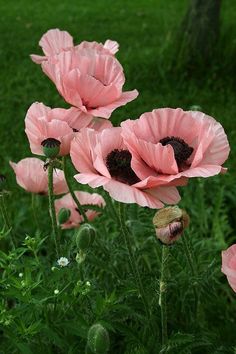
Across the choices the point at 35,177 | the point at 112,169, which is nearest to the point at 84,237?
the point at 112,169

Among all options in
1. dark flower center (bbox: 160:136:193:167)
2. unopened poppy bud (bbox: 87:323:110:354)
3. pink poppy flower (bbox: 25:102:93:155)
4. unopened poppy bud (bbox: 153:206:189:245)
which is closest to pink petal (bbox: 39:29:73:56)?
pink poppy flower (bbox: 25:102:93:155)

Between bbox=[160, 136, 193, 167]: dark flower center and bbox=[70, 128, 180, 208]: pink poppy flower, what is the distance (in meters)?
0.06

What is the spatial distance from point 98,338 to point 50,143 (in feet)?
1.39

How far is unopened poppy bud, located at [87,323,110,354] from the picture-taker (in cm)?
141

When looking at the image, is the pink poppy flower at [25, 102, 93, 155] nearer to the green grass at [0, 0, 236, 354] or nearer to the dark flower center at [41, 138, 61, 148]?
the dark flower center at [41, 138, 61, 148]

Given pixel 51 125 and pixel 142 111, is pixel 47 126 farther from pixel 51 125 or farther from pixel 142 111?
pixel 142 111

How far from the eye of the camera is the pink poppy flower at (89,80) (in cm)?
161

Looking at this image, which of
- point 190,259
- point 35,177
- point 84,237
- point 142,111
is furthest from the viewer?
point 142,111

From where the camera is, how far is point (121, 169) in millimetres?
1441

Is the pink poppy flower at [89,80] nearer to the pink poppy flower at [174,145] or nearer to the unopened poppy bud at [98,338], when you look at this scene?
the pink poppy flower at [174,145]

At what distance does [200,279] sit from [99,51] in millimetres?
609

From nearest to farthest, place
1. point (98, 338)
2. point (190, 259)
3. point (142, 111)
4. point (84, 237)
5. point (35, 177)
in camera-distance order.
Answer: point (98, 338) < point (84, 237) < point (190, 259) < point (35, 177) < point (142, 111)

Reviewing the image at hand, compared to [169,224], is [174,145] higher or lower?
higher

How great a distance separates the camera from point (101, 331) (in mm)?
1416
